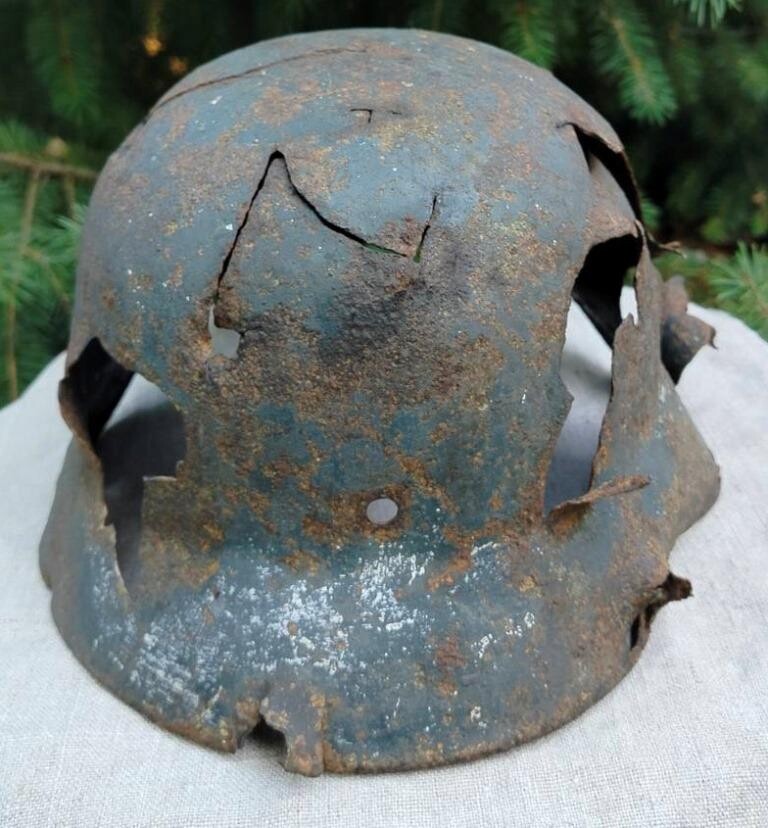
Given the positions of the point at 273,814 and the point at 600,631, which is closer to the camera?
the point at 273,814

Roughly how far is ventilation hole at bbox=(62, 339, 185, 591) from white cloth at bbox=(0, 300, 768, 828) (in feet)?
0.74

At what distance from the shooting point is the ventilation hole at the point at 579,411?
71.5 inches

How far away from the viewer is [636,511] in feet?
5.20

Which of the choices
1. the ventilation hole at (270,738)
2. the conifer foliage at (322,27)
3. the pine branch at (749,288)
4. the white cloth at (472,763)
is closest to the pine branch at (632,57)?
the conifer foliage at (322,27)

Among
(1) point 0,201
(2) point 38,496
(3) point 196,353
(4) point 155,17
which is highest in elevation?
(3) point 196,353

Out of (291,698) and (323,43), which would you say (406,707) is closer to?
(291,698)

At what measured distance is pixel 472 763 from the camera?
1.36m

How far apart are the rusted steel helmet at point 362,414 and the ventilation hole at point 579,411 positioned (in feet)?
0.87

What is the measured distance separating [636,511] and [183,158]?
0.92m

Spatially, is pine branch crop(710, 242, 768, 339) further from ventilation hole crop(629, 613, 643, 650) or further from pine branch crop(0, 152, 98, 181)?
pine branch crop(0, 152, 98, 181)

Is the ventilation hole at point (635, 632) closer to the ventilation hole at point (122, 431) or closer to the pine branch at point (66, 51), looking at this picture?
the ventilation hole at point (122, 431)

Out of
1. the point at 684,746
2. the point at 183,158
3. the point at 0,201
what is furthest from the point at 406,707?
the point at 0,201

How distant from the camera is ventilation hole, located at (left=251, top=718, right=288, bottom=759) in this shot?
1386mm

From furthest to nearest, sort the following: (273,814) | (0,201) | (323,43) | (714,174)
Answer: (714,174)
(0,201)
(323,43)
(273,814)
